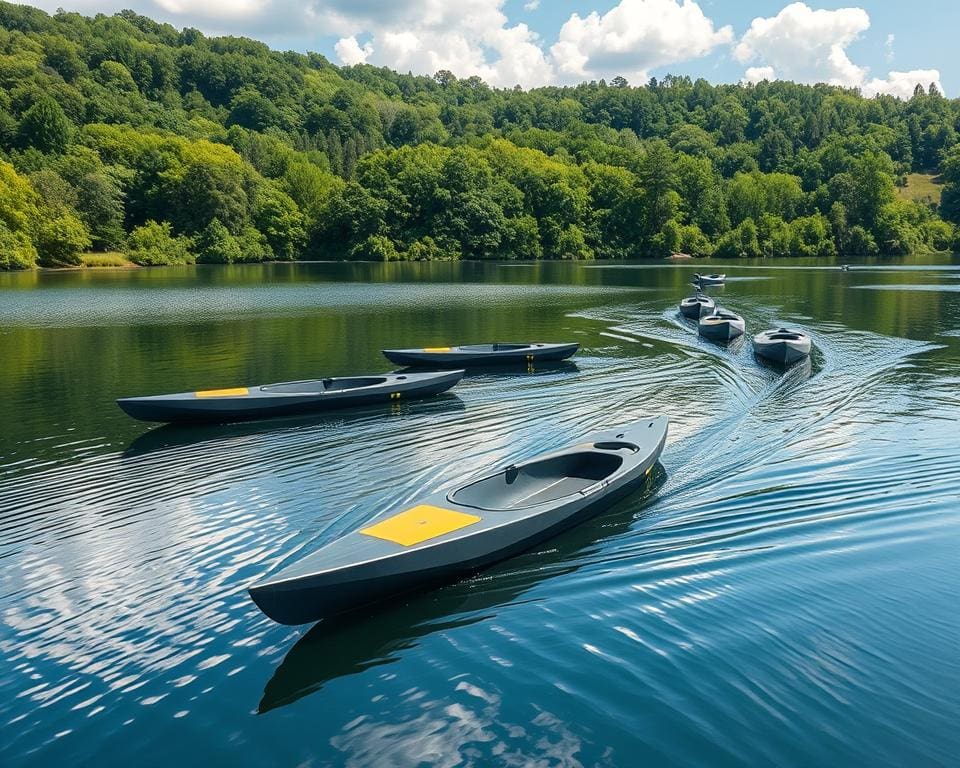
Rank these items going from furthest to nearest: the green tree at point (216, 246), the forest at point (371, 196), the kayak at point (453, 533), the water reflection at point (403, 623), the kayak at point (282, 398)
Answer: the green tree at point (216, 246)
the forest at point (371, 196)
the kayak at point (282, 398)
the kayak at point (453, 533)
the water reflection at point (403, 623)

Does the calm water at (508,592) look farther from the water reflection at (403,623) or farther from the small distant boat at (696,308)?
the small distant boat at (696,308)

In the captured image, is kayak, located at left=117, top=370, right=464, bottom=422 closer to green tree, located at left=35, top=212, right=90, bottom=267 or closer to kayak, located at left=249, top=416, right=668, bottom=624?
kayak, located at left=249, top=416, right=668, bottom=624

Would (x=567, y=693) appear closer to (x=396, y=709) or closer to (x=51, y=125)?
(x=396, y=709)

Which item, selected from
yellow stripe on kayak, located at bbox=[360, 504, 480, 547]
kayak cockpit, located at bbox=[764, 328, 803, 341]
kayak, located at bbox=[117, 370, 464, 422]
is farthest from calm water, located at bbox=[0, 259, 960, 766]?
kayak cockpit, located at bbox=[764, 328, 803, 341]

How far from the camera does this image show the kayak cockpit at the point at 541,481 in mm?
14023

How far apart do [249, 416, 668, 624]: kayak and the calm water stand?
0.46m

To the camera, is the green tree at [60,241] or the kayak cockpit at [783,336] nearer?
the kayak cockpit at [783,336]

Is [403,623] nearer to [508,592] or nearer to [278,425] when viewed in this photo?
[508,592]

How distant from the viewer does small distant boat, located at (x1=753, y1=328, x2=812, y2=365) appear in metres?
31.2

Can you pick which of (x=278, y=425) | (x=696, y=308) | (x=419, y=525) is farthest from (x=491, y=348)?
(x=419, y=525)

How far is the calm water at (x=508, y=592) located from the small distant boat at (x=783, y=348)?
2.37m

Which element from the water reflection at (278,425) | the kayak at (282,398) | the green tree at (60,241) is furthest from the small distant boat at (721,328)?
the green tree at (60,241)

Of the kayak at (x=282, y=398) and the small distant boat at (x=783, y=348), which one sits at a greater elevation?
the small distant boat at (x=783, y=348)

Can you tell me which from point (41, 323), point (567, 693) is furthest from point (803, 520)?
point (41, 323)
